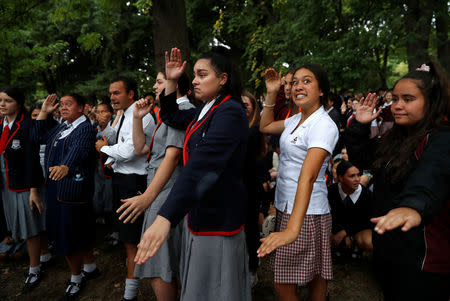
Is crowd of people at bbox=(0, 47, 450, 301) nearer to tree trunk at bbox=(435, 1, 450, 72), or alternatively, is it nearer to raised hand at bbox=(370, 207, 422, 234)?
raised hand at bbox=(370, 207, 422, 234)

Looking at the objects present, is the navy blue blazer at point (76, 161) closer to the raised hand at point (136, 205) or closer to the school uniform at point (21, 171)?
the school uniform at point (21, 171)

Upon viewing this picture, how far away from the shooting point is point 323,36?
10617 millimetres

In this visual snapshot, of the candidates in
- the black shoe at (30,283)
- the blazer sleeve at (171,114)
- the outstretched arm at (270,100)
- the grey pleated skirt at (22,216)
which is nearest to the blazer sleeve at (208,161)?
the blazer sleeve at (171,114)

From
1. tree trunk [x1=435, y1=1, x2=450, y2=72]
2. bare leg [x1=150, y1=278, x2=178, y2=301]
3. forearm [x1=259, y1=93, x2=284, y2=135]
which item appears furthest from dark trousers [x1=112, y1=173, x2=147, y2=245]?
tree trunk [x1=435, y1=1, x2=450, y2=72]

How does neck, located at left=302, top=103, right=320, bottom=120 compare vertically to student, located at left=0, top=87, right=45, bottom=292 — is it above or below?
above

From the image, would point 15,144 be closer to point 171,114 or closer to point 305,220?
point 171,114

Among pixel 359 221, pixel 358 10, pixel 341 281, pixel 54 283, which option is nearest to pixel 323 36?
pixel 358 10

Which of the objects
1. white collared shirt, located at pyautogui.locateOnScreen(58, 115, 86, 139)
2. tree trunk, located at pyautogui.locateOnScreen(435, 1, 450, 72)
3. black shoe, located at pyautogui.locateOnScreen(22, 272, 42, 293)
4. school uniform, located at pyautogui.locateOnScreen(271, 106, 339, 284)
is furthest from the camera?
tree trunk, located at pyautogui.locateOnScreen(435, 1, 450, 72)

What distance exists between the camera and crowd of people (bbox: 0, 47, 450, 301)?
154 centimetres

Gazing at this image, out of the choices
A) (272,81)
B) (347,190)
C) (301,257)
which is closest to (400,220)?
(301,257)

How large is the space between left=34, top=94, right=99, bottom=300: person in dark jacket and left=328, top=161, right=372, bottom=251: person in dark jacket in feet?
10.1

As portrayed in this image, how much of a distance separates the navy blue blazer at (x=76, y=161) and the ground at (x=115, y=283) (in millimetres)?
1143

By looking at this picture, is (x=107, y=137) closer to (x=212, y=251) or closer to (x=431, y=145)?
(x=212, y=251)

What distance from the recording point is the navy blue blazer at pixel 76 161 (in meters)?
3.13
